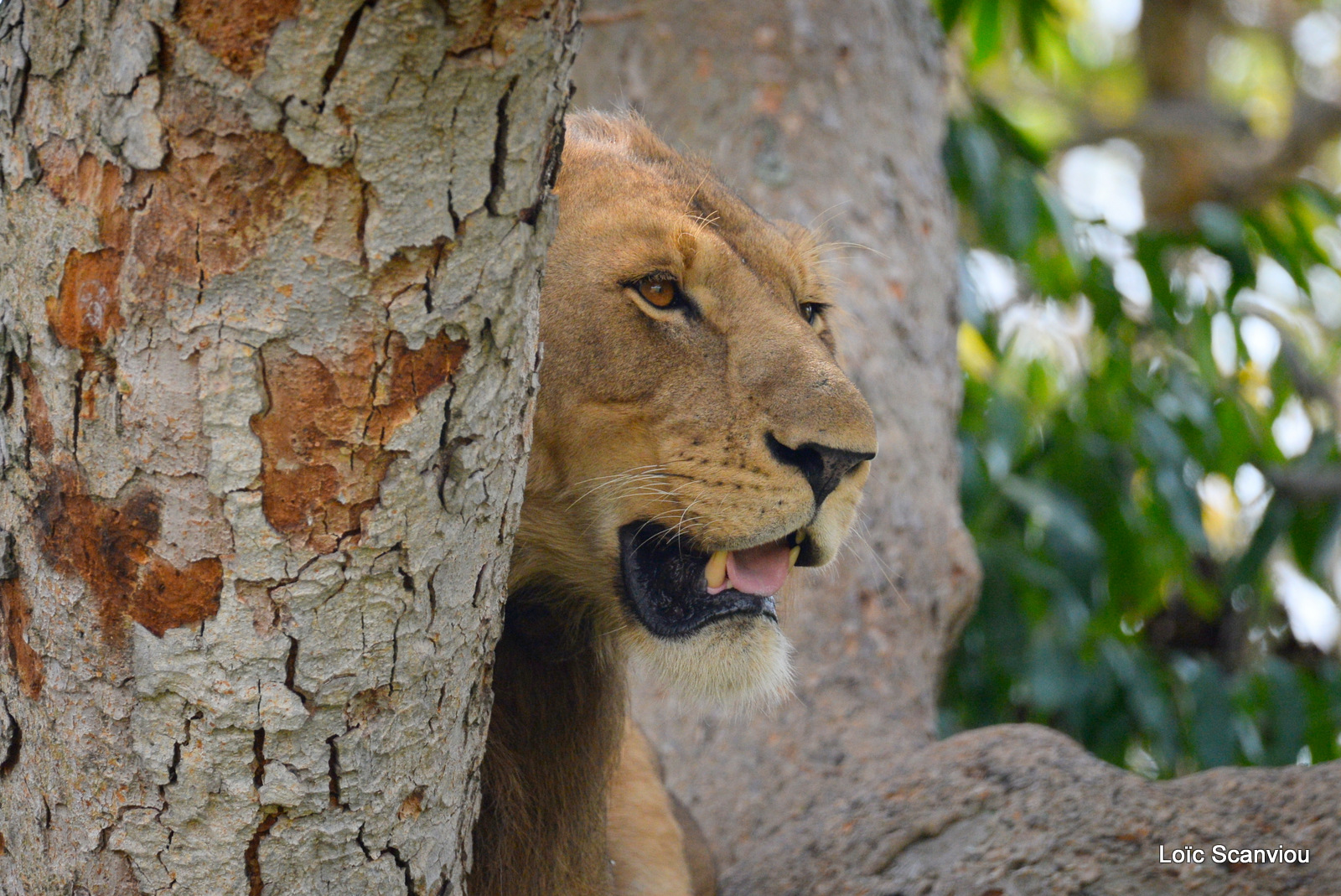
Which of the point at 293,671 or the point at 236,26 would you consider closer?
the point at 236,26

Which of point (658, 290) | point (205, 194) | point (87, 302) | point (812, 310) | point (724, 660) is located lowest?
point (724, 660)

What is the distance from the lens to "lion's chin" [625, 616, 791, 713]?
87.6 inches

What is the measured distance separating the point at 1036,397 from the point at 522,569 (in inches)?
171

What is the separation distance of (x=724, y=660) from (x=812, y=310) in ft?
2.83

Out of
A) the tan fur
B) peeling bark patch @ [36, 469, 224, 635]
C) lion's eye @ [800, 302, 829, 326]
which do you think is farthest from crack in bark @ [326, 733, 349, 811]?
lion's eye @ [800, 302, 829, 326]

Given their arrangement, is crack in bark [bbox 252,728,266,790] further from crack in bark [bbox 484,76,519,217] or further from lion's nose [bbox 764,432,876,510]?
lion's nose [bbox 764,432,876,510]

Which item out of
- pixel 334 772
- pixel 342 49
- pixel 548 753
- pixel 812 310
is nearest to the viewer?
pixel 342 49

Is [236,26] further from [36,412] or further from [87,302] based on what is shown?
[36,412]

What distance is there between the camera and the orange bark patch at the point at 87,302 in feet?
4.38

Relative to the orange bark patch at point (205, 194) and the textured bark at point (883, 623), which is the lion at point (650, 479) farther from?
the orange bark patch at point (205, 194)

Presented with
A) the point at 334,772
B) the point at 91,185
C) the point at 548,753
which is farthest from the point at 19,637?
the point at 548,753

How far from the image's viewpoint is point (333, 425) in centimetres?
137

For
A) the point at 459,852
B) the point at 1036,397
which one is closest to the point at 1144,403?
the point at 1036,397

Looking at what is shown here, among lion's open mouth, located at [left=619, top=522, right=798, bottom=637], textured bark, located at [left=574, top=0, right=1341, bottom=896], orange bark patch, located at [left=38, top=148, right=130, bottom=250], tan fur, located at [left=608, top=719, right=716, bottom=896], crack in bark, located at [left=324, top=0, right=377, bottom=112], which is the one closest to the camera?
crack in bark, located at [left=324, top=0, right=377, bottom=112]
